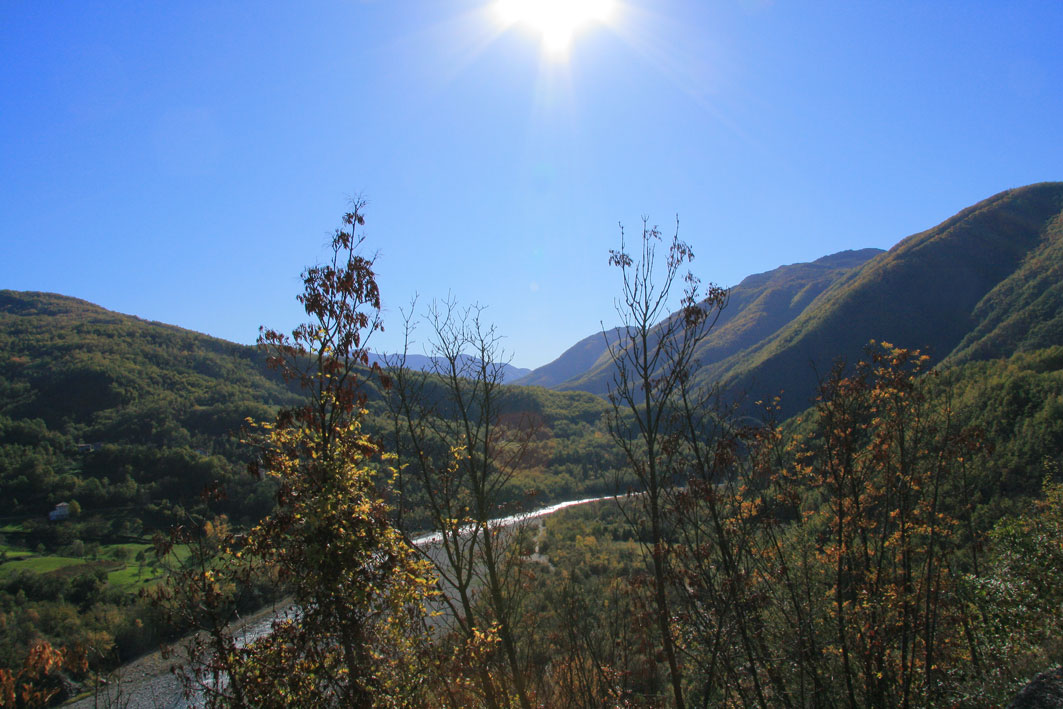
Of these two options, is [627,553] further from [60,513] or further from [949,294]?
[949,294]

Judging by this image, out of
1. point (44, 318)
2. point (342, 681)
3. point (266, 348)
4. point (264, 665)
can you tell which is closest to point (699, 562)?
point (342, 681)

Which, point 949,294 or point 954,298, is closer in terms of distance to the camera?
point 954,298

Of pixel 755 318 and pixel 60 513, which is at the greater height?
pixel 755 318

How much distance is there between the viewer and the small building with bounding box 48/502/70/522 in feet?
124

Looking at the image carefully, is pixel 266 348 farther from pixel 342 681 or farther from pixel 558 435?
pixel 558 435

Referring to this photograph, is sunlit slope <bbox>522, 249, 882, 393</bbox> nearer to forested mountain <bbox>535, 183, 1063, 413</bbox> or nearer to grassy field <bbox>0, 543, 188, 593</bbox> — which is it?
forested mountain <bbox>535, 183, 1063, 413</bbox>

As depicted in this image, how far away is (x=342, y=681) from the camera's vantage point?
3473 millimetres

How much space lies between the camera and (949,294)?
73.9 m

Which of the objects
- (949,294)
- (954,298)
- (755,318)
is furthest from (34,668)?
(755,318)

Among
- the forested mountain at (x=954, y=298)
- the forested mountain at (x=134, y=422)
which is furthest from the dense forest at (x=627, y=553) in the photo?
the forested mountain at (x=954, y=298)

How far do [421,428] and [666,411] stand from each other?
2.98 meters

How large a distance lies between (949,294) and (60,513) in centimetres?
10365

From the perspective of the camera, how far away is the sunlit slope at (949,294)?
63.0m

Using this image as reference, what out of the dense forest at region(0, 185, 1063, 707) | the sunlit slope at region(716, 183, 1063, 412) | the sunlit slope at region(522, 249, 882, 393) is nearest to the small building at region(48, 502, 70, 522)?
the dense forest at region(0, 185, 1063, 707)
